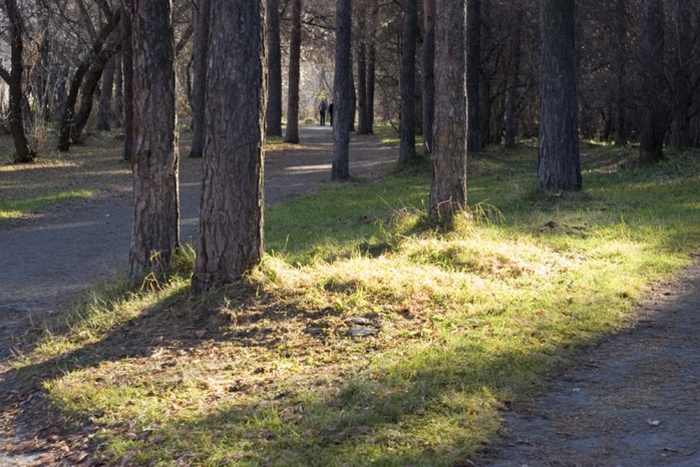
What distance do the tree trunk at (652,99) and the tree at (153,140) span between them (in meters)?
13.7

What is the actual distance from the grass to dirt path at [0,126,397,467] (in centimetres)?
47

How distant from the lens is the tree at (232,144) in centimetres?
690

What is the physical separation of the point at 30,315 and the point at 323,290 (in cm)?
281

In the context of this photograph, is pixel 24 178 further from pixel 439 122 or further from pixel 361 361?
pixel 361 361

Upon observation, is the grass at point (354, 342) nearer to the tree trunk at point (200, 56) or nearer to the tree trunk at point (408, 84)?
the tree trunk at point (408, 84)

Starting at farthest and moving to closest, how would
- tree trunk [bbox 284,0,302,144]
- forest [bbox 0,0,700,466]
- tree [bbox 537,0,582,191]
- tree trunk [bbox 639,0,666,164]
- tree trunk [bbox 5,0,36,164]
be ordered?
1. tree trunk [bbox 284,0,302,144]
2. tree trunk [bbox 639,0,666,164]
3. tree trunk [bbox 5,0,36,164]
4. tree [bbox 537,0,582,191]
5. forest [bbox 0,0,700,466]

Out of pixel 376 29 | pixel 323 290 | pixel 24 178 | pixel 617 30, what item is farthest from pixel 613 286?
pixel 376 29

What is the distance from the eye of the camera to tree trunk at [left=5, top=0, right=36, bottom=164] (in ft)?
59.5

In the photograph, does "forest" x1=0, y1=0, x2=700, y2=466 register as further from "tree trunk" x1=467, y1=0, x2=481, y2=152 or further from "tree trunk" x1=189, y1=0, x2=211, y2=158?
"tree trunk" x1=467, y1=0, x2=481, y2=152

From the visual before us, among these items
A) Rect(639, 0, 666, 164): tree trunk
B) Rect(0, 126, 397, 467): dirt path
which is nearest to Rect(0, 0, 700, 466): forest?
Rect(0, 126, 397, 467): dirt path

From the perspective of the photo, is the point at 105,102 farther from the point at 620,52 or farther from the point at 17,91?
the point at 620,52

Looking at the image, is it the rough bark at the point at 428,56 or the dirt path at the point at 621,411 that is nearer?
the dirt path at the point at 621,411

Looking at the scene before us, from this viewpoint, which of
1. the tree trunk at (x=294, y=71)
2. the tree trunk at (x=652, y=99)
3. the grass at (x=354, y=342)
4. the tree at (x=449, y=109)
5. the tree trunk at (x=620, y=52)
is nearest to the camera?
the grass at (x=354, y=342)

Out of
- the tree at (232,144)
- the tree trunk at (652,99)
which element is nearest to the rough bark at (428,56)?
the tree trunk at (652,99)
